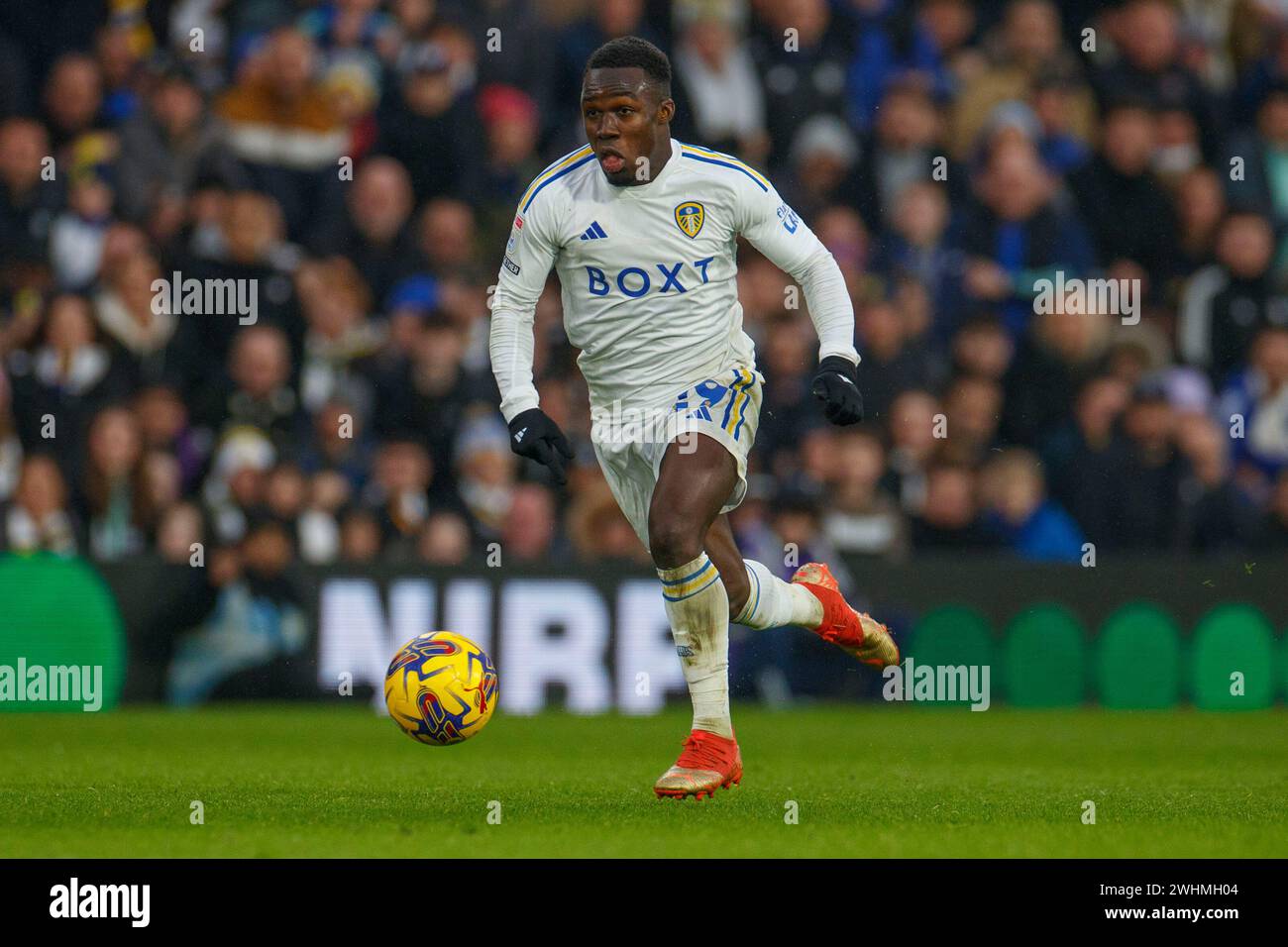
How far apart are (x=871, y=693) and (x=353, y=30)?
5779 millimetres

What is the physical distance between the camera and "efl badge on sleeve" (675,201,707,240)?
763 cm

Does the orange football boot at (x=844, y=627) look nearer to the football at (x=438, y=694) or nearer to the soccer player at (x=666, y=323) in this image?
the soccer player at (x=666, y=323)

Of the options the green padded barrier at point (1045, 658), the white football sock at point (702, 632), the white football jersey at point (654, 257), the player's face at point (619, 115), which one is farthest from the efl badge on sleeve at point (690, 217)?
the green padded barrier at point (1045, 658)

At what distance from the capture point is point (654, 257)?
7.66m

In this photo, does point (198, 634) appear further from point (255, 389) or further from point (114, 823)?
point (114, 823)

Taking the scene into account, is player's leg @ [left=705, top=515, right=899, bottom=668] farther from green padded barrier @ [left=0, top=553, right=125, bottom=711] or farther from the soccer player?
green padded barrier @ [left=0, top=553, right=125, bottom=711]

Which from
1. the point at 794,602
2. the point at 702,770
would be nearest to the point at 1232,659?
the point at 794,602

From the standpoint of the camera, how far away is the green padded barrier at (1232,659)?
12.5 meters

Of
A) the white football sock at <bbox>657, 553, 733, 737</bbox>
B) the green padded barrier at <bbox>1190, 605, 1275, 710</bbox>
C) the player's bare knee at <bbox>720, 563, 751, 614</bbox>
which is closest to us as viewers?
the white football sock at <bbox>657, 553, 733, 737</bbox>

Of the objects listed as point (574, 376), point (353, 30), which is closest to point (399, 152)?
point (353, 30)

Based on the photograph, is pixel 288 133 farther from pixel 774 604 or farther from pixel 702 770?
pixel 702 770

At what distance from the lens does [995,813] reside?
7.10 m

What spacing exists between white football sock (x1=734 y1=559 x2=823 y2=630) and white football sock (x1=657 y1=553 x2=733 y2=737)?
40cm

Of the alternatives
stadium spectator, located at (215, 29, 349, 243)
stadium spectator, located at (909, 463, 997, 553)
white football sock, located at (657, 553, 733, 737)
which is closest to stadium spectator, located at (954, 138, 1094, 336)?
stadium spectator, located at (909, 463, 997, 553)
